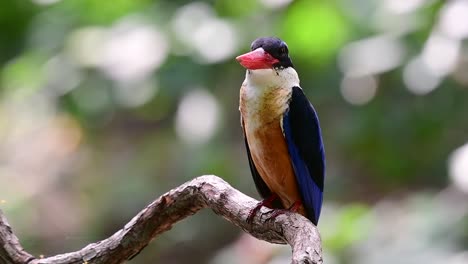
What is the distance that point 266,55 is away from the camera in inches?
98.5

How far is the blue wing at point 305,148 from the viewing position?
259 centimetres

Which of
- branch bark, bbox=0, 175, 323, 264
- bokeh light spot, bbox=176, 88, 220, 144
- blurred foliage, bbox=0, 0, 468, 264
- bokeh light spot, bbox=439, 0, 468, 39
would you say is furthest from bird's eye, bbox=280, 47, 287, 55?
bokeh light spot, bbox=439, 0, 468, 39

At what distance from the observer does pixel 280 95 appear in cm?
259

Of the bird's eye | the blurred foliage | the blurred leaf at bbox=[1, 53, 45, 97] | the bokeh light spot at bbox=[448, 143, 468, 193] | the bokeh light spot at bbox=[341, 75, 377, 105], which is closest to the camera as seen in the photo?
the bird's eye

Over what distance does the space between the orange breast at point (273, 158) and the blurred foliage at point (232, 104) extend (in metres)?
0.83

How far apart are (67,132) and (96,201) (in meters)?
0.45

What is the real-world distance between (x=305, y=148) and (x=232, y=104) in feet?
7.78

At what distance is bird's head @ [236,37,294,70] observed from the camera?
2451mm

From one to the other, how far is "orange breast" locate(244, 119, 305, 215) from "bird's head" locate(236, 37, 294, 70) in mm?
169

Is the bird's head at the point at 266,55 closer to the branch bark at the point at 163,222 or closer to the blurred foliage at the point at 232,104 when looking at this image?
the branch bark at the point at 163,222

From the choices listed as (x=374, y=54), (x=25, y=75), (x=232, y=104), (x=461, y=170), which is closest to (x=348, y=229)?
(x=461, y=170)

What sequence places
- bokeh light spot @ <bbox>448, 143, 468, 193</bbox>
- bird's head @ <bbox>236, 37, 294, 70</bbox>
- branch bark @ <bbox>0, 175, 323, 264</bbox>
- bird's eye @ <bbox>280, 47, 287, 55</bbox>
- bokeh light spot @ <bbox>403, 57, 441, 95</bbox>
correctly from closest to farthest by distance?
branch bark @ <bbox>0, 175, 323, 264</bbox>, bird's head @ <bbox>236, 37, 294, 70</bbox>, bird's eye @ <bbox>280, 47, 287, 55</bbox>, bokeh light spot @ <bbox>448, 143, 468, 193</bbox>, bokeh light spot @ <bbox>403, 57, 441, 95</bbox>

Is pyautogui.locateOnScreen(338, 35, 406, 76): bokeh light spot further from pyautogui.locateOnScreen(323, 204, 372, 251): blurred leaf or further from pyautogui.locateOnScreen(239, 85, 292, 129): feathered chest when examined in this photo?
pyautogui.locateOnScreen(239, 85, 292, 129): feathered chest

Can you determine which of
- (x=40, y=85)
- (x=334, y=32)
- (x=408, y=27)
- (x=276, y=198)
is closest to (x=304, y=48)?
(x=334, y=32)
